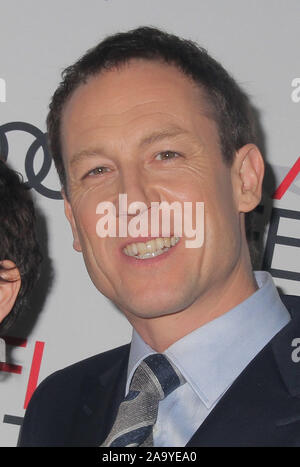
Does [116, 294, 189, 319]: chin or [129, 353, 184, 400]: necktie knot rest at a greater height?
[116, 294, 189, 319]: chin

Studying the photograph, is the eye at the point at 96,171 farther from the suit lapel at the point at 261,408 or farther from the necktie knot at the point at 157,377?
the suit lapel at the point at 261,408

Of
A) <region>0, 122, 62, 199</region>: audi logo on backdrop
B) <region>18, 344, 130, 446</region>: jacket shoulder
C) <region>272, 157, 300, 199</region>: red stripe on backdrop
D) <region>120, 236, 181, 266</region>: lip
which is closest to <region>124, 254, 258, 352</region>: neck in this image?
<region>120, 236, 181, 266</region>: lip

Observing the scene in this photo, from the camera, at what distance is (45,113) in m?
2.26

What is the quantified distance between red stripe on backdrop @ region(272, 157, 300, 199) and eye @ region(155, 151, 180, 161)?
0.55 m

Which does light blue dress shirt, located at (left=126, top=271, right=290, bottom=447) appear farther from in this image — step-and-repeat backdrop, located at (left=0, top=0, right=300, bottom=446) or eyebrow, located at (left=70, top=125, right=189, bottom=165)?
step-and-repeat backdrop, located at (left=0, top=0, right=300, bottom=446)

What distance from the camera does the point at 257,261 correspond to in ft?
6.73

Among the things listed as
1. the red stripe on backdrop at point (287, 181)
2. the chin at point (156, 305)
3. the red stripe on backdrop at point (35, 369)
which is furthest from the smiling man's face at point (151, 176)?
the red stripe on backdrop at point (35, 369)

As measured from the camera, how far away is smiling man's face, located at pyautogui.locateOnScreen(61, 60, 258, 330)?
5.46ft

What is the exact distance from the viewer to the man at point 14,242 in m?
1.79

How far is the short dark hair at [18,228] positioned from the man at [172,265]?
0.10 m

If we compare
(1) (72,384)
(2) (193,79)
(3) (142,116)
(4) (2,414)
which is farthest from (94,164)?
(4) (2,414)

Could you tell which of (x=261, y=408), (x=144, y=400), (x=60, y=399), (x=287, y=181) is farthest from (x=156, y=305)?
(x=287, y=181)

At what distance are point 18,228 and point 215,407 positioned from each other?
0.59 meters

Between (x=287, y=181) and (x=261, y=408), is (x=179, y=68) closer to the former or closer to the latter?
(x=287, y=181)
